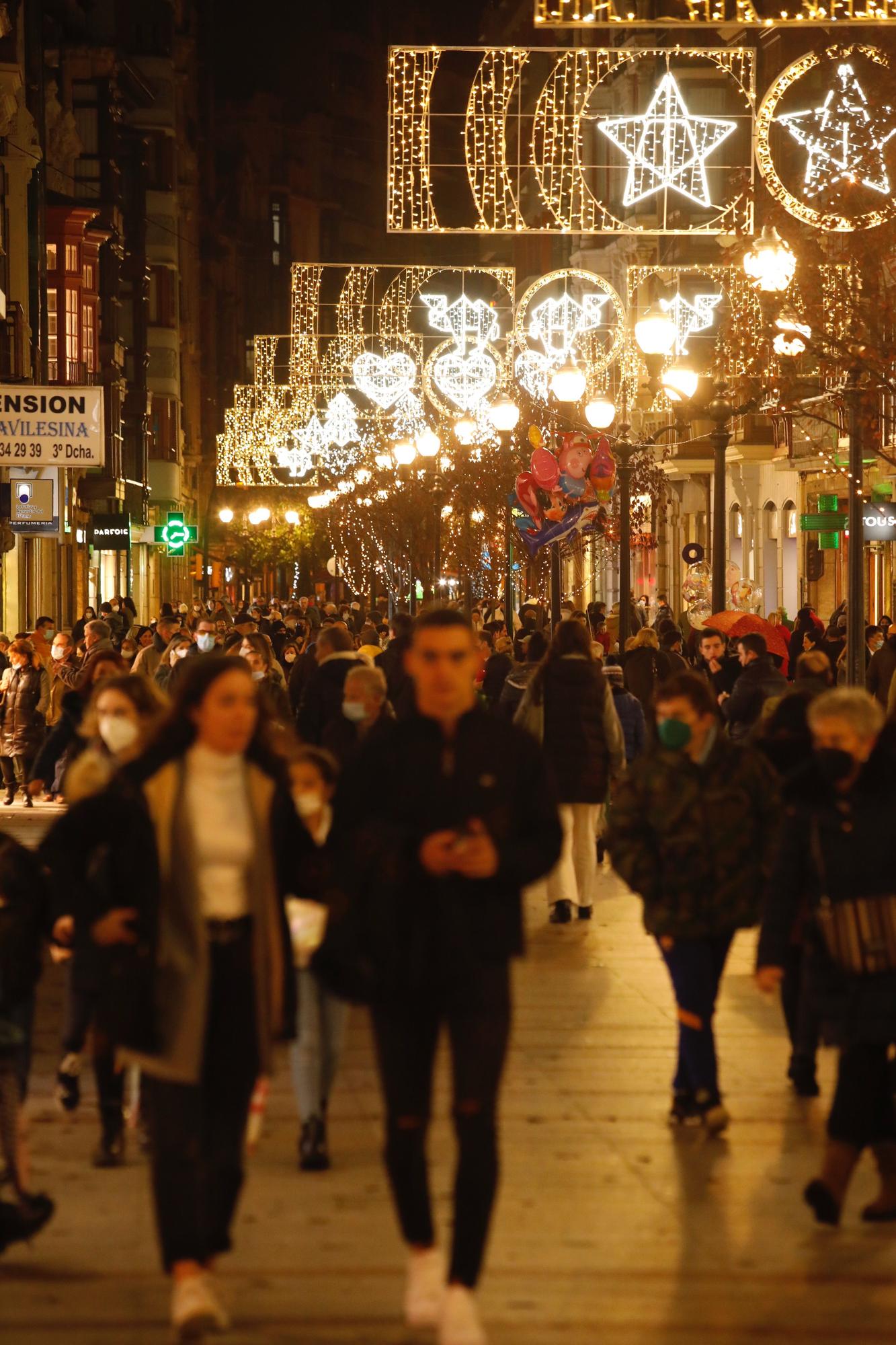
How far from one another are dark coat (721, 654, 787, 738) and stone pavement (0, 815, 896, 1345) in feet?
15.2

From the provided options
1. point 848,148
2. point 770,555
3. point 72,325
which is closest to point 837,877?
point 848,148

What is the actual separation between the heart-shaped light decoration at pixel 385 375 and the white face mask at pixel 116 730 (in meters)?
39.2

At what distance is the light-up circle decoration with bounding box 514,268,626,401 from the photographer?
35438 mm

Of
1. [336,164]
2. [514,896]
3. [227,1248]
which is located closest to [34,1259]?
[227,1248]

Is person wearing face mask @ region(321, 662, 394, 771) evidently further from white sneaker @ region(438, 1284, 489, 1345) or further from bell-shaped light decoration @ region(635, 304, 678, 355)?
bell-shaped light decoration @ region(635, 304, 678, 355)

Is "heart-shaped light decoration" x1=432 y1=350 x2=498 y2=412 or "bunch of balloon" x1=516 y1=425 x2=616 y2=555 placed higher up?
"heart-shaped light decoration" x1=432 y1=350 x2=498 y2=412

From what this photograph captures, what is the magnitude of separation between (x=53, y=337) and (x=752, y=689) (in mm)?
43699

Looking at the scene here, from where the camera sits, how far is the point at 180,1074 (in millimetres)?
5887

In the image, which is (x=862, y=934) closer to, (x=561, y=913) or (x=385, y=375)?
→ (x=561, y=913)

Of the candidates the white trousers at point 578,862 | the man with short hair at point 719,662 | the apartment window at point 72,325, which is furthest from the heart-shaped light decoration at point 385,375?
the white trousers at point 578,862

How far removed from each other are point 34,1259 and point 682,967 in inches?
110

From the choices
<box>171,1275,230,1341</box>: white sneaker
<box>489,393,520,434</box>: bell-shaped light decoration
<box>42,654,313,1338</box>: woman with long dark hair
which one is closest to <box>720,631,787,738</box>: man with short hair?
<box>42,654,313,1338</box>: woman with long dark hair

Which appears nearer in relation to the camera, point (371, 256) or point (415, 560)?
point (415, 560)

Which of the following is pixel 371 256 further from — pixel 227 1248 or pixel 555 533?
pixel 227 1248
